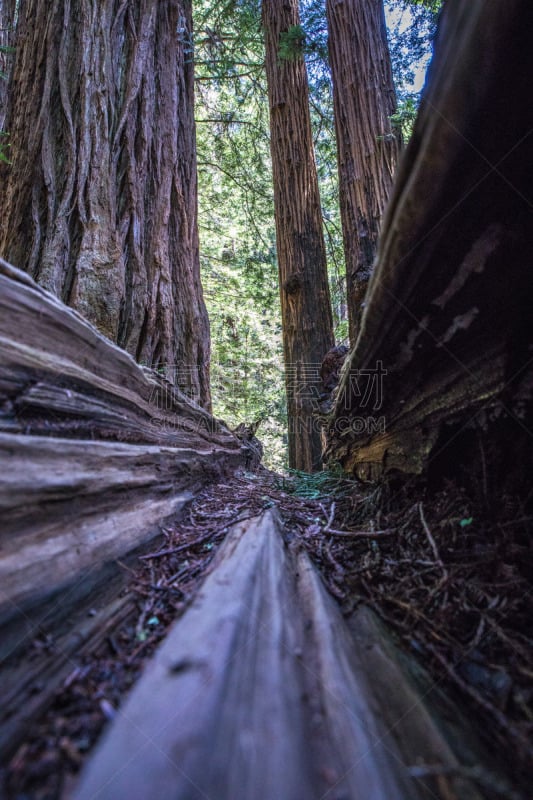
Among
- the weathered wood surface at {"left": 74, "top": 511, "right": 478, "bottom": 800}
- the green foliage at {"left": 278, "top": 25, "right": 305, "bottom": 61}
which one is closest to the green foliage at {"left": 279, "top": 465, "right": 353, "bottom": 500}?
the weathered wood surface at {"left": 74, "top": 511, "right": 478, "bottom": 800}

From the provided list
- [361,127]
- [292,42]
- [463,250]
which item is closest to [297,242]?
[361,127]

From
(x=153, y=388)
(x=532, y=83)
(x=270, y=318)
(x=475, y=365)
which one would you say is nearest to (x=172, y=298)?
(x=153, y=388)

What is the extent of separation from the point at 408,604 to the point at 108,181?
362 cm

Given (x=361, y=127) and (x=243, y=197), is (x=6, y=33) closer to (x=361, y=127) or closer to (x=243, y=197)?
(x=243, y=197)

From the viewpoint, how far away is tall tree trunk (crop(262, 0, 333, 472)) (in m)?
5.09

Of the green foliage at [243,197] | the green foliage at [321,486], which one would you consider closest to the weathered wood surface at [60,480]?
the green foliage at [321,486]

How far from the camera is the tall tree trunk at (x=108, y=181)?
2.85 meters

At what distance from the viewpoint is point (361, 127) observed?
4.13 meters

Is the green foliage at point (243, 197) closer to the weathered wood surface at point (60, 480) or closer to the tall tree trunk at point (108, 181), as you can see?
the tall tree trunk at point (108, 181)

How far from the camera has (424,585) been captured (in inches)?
38.9

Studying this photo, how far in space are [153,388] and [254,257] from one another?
619cm

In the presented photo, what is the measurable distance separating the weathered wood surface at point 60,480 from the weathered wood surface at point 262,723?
222 millimetres

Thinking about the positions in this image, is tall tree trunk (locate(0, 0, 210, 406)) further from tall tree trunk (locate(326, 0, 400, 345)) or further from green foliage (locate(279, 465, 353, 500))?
tall tree trunk (locate(326, 0, 400, 345))

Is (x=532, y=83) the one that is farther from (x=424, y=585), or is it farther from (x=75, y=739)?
(x=75, y=739)
